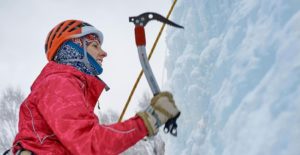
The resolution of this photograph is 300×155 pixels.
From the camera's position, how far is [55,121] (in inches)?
70.7

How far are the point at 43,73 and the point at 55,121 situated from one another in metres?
0.41

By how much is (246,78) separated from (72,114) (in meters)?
3.64

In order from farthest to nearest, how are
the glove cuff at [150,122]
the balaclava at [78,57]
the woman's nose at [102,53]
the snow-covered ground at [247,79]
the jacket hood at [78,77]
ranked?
the snow-covered ground at [247,79], the woman's nose at [102,53], the balaclava at [78,57], the jacket hood at [78,77], the glove cuff at [150,122]

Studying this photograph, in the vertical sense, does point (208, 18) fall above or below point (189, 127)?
above

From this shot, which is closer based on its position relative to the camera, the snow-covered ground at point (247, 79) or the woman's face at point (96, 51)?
the woman's face at point (96, 51)

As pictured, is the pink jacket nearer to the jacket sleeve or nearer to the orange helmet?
the jacket sleeve

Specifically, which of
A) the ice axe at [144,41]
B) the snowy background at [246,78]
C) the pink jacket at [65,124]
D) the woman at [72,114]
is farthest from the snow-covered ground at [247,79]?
the pink jacket at [65,124]

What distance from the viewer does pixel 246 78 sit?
5.10 meters

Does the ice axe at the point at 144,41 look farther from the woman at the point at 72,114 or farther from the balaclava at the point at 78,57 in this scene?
the balaclava at the point at 78,57

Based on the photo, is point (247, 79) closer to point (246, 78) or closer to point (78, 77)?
point (246, 78)

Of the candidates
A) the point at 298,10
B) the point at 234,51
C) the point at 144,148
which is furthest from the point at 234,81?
the point at 144,148

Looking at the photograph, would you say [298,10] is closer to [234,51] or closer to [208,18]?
[234,51]

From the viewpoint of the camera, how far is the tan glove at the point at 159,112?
1.90 meters

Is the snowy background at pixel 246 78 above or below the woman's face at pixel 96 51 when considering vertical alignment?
below
